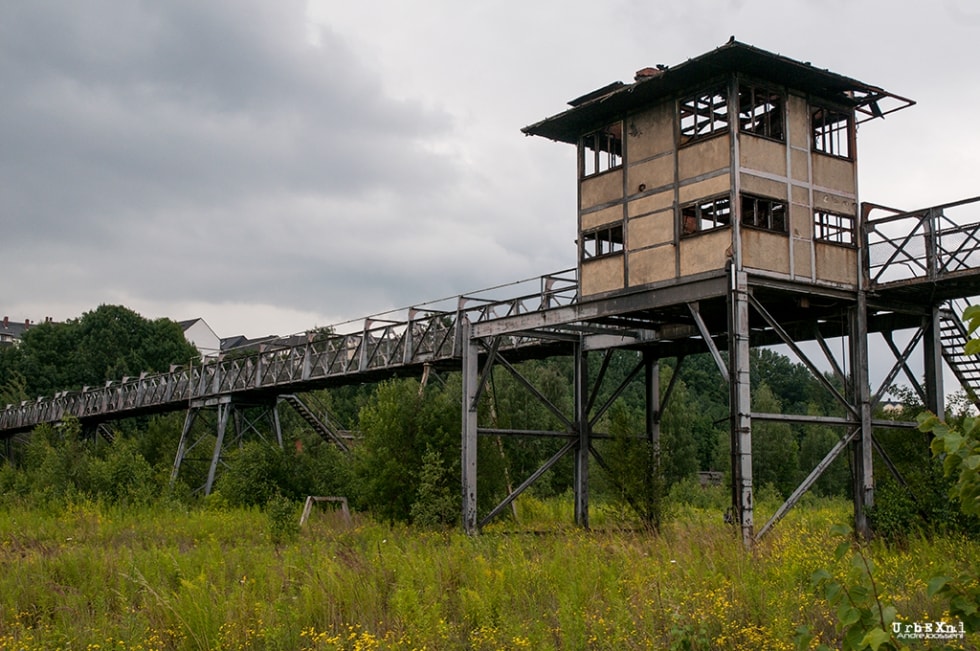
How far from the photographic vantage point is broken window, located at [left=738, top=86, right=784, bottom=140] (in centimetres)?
1655

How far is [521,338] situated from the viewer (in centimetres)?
2208

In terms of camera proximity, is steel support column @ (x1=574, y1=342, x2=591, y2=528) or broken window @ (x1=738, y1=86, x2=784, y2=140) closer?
broken window @ (x1=738, y1=86, x2=784, y2=140)

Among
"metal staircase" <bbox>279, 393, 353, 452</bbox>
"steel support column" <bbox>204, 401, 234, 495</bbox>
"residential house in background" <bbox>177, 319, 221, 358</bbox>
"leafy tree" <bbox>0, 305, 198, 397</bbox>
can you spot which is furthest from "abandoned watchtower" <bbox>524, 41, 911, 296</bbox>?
"residential house in background" <bbox>177, 319, 221, 358</bbox>

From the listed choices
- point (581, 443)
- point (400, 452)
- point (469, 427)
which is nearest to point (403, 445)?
point (400, 452)

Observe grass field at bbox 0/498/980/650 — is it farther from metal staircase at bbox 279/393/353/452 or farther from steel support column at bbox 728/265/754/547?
metal staircase at bbox 279/393/353/452

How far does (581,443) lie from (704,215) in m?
6.37

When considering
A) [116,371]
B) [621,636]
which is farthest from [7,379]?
[621,636]

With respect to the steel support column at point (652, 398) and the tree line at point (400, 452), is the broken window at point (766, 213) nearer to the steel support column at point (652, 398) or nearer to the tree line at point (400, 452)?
the tree line at point (400, 452)

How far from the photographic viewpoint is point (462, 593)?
12.0m

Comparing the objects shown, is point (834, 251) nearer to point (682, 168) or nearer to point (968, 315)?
point (682, 168)

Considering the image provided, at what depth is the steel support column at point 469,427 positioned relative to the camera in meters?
19.7

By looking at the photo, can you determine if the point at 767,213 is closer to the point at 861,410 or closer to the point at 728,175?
the point at 728,175

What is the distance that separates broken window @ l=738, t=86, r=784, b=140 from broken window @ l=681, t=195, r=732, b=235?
4.40 feet

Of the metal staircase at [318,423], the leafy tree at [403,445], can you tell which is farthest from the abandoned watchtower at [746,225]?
the metal staircase at [318,423]
